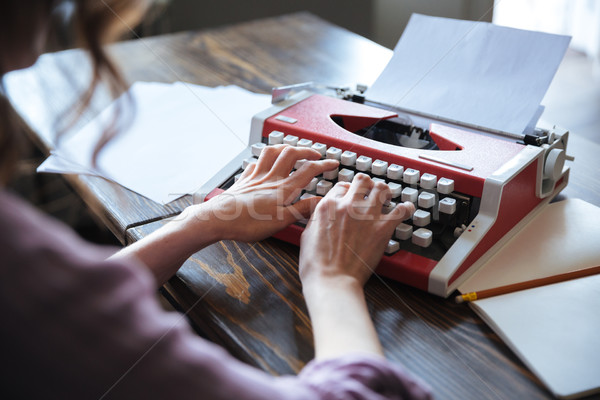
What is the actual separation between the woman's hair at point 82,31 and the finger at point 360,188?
14.0 inches

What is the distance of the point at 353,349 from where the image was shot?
0.62m

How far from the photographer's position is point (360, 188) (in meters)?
0.85

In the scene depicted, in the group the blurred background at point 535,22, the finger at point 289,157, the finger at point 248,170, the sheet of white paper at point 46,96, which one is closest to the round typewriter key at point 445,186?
the finger at point 289,157

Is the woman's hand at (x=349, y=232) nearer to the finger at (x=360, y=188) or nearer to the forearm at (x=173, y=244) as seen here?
the finger at (x=360, y=188)

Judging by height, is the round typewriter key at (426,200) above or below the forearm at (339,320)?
above

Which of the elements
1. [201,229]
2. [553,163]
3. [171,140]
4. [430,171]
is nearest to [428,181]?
[430,171]

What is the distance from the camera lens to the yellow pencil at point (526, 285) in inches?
31.0

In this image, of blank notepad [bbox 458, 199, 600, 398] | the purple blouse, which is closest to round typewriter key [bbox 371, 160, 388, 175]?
blank notepad [bbox 458, 199, 600, 398]

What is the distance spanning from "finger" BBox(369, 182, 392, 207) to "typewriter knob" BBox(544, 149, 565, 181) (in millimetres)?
295

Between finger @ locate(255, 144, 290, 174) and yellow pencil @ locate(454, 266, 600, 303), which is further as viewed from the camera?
finger @ locate(255, 144, 290, 174)

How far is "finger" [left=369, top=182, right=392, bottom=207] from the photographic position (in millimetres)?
837

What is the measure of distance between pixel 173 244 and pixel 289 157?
0.23 meters

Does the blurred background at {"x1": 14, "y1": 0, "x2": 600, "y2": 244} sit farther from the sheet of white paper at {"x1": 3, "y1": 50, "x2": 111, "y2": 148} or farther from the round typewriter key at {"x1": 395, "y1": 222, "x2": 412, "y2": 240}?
the round typewriter key at {"x1": 395, "y1": 222, "x2": 412, "y2": 240}

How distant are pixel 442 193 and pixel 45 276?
1.95 feet
